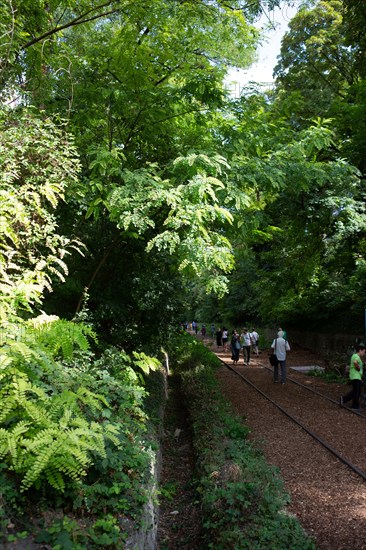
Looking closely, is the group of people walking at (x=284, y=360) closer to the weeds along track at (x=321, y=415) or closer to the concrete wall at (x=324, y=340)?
the weeds along track at (x=321, y=415)

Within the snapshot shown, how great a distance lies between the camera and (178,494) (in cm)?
759

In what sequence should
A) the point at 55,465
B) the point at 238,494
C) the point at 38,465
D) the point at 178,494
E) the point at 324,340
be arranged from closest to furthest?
the point at 38,465, the point at 55,465, the point at 238,494, the point at 178,494, the point at 324,340

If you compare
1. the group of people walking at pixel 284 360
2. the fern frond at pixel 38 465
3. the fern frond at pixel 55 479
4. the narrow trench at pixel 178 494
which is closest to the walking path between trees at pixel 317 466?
the group of people walking at pixel 284 360

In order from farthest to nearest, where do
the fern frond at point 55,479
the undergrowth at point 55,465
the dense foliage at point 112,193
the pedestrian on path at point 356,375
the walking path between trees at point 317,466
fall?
1. the pedestrian on path at point 356,375
2. the walking path between trees at point 317,466
3. the dense foliage at point 112,193
4. the fern frond at point 55,479
5. the undergrowth at point 55,465

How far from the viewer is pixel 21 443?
3.26 meters

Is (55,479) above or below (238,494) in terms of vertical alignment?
above

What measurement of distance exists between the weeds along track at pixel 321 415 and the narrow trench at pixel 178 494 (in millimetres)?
2611

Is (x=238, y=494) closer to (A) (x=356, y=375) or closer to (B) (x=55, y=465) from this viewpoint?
(B) (x=55, y=465)

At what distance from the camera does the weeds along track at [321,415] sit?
327 inches

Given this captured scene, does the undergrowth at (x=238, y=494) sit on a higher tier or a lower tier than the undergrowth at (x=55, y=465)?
lower

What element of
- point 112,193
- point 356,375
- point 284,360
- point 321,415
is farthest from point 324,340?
point 112,193

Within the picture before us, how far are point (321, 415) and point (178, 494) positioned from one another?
5.02 m

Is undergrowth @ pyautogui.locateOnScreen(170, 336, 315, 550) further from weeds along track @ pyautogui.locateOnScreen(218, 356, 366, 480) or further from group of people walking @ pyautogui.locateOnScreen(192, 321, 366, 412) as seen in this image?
group of people walking @ pyautogui.locateOnScreen(192, 321, 366, 412)

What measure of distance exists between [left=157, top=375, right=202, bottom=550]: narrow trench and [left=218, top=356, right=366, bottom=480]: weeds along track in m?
2.61
